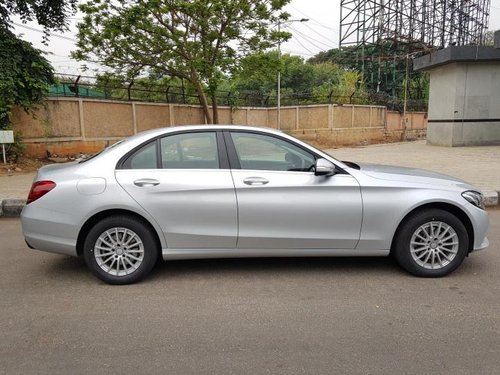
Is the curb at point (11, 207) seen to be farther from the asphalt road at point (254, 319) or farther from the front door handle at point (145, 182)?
the front door handle at point (145, 182)

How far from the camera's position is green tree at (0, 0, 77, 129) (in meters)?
11.4

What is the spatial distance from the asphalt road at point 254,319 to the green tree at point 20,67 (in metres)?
8.62

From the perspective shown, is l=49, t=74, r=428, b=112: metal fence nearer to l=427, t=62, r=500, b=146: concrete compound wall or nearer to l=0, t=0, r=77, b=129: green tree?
l=0, t=0, r=77, b=129: green tree

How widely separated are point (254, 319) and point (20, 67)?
1170 cm

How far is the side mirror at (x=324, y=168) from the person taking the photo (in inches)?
156

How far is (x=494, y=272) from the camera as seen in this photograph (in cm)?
432

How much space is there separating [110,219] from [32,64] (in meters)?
10.1

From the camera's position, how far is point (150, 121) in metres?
17.4

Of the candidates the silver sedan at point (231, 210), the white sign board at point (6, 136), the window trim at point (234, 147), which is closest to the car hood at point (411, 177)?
the silver sedan at point (231, 210)

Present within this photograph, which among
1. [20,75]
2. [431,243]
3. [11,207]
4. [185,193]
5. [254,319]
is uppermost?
[20,75]

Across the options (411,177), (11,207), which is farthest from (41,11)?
(411,177)

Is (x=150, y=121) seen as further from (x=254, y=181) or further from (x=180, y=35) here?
(x=254, y=181)

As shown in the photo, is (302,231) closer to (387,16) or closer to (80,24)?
(80,24)

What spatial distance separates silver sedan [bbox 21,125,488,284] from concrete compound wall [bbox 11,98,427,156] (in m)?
10.6
